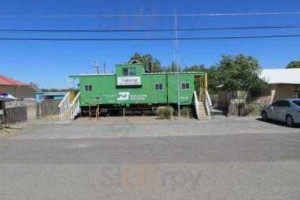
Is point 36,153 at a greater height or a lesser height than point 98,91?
lesser

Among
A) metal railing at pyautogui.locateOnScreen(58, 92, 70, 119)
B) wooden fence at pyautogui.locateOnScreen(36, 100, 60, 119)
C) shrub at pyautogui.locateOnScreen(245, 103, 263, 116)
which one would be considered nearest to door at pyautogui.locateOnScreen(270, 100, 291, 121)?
shrub at pyautogui.locateOnScreen(245, 103, 263, 116)

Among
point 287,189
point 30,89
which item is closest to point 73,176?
point 287,189

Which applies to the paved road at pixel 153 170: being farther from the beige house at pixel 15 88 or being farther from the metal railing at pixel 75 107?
the beige house at pixel 15 88

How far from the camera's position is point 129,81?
1454 inches

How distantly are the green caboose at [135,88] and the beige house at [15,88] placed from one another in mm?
35888

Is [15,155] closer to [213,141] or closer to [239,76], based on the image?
[213,141]

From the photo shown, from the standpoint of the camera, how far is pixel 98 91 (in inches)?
1469

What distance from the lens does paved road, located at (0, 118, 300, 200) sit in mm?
8172

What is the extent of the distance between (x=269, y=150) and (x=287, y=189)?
5.98 metres

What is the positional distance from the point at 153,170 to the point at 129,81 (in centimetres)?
2654

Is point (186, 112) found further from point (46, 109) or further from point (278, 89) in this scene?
point (46, 109)

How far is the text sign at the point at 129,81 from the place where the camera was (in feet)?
121

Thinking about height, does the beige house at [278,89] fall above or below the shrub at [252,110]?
above

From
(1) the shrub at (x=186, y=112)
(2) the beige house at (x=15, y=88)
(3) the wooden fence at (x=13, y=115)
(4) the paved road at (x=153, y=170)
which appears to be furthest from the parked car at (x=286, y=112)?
(2) the beige house at (x=15, y=88)
